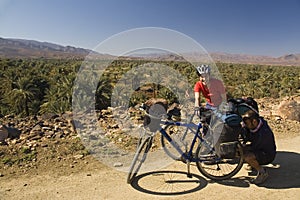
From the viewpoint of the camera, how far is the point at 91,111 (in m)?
8.84

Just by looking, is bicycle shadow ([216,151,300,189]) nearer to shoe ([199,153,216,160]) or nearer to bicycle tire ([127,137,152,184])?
shoe ([199,153,216,160])

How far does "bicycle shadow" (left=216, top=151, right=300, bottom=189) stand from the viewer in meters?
4.36

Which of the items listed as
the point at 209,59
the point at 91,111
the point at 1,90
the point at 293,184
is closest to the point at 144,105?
the point at 209,59

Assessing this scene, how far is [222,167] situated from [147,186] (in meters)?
1.28

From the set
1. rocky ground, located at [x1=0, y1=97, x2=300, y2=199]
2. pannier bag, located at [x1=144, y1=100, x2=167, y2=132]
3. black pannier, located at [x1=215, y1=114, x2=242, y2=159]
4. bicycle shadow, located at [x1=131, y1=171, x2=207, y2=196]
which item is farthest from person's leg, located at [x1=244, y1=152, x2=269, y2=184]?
rocky ground, located at [x1=0, y1=97, x2=300, y2=199]

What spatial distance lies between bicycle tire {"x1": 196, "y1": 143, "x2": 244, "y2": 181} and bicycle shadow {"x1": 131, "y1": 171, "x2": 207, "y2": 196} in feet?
0.56

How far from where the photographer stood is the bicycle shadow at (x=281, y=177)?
436cm

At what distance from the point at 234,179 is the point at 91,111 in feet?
17.5

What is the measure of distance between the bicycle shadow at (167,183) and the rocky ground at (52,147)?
0.96 metres

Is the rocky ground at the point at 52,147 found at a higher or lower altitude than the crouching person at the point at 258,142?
lower

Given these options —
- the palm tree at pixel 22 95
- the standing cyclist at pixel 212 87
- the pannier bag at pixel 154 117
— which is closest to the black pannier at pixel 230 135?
the standing cyclist at pixel 212 87

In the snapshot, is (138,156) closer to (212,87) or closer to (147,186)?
(147,186)

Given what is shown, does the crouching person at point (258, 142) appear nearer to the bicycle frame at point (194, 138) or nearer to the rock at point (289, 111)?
the bicycle frame at point (194, 138)

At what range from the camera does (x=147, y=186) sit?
440cm
